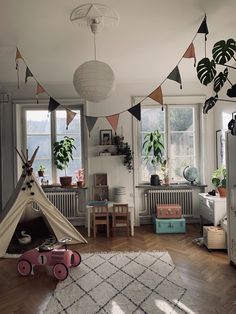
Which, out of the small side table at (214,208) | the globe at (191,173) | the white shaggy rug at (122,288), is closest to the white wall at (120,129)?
the globe at (191,173)

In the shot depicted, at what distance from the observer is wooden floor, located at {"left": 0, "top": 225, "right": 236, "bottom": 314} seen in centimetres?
212

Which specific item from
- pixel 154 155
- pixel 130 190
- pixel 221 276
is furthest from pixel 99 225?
pixel 221 276

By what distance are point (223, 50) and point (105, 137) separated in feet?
8.50

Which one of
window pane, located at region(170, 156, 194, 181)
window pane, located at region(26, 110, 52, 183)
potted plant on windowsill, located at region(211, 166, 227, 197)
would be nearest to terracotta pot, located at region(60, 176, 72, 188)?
window pane, located at region(26, 110, 52, 183)

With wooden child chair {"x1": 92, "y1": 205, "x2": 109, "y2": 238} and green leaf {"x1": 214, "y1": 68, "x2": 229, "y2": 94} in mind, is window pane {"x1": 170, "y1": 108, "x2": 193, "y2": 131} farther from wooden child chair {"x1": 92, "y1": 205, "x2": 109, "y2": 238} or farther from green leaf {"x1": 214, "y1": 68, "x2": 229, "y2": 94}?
green leaf {"x1": 214, "y1": 68, "x2": 229, "y2": 94}

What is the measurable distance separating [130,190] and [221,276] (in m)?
2.13

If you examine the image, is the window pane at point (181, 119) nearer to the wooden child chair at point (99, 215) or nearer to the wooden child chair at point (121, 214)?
the wooden child chair at point (121, 214)

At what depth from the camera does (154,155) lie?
441cm

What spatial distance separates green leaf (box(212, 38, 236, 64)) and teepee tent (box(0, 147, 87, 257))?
2.49 metres

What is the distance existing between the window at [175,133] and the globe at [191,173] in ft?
0.68

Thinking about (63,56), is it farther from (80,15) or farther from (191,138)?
(191,138)

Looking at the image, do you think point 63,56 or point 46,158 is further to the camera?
point 46,158

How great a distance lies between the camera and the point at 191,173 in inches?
172

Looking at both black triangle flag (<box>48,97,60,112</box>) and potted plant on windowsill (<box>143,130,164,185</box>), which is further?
potted plant on windowsill (<box>143,130,164,185</box>)
